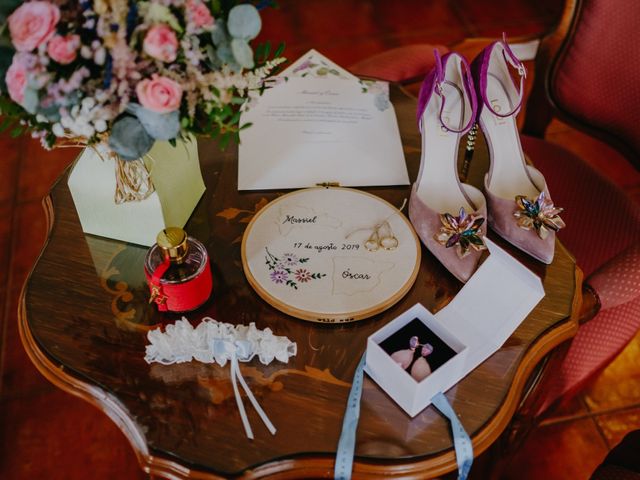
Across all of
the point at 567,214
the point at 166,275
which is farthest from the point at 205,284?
the point at 567,214

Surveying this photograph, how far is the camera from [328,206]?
99cm

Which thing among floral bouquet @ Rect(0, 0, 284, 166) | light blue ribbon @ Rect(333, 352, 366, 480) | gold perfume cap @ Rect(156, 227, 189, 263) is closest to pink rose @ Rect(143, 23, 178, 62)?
floral bouquet @ Rect(0, 0, 284, 166)

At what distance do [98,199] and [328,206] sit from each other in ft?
1.14

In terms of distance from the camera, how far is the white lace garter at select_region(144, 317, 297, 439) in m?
0.80

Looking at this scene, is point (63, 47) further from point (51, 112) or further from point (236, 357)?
point (236, 357)

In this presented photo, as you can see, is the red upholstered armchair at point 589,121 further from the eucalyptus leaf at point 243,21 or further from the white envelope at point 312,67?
the eucalyptus leaf at point 243,21

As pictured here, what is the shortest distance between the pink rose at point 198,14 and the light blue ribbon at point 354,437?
1.52 feet

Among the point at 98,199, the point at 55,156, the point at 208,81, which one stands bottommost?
the point at 55,156

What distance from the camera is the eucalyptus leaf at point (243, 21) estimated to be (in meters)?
0.68

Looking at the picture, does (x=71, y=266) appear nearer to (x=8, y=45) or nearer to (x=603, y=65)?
(x=8, y=45)

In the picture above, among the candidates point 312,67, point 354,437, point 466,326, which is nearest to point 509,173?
point 466,326

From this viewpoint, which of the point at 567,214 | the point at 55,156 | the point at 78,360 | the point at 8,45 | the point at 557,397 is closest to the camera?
the point at 8,45

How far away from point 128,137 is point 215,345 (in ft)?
0.92

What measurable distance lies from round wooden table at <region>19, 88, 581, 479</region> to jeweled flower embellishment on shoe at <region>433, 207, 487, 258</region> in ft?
0.15
